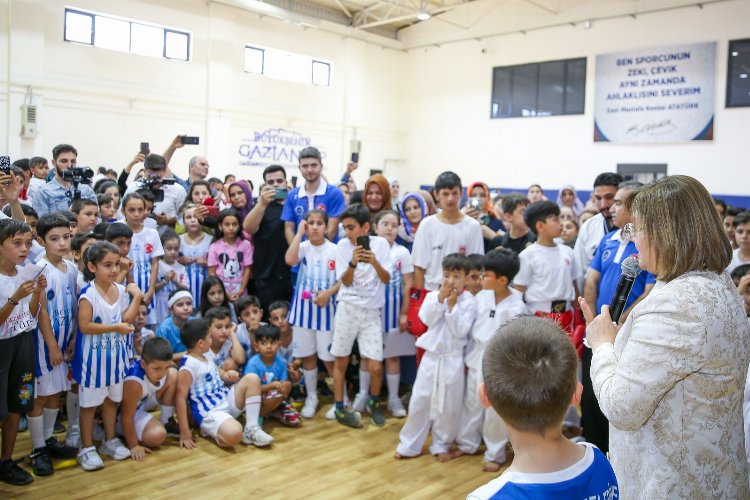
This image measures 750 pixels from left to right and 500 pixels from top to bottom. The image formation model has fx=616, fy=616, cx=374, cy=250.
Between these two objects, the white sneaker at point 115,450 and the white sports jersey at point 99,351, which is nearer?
the white sports jersey at point 99,351

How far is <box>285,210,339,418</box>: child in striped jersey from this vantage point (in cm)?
465

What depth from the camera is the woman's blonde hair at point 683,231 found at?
1.62m

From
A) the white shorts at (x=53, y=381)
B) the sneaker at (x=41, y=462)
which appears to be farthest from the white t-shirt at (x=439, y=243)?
the sneaker at (x=41, y=462)

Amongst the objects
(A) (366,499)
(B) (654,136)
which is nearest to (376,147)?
(B) (654,136)

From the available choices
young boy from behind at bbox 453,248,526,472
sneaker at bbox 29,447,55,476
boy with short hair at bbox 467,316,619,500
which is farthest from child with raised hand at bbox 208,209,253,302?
boy with short hair at bbox 467,316,619,500

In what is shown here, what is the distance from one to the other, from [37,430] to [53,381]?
0.28 metres

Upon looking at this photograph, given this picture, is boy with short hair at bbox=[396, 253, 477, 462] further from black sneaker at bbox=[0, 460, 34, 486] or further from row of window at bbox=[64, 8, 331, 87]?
row of window at bbox=[64, 8, 331, 87]

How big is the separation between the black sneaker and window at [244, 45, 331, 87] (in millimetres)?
11197

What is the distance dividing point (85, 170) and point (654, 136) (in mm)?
10400

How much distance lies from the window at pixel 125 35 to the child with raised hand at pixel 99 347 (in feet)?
28.8

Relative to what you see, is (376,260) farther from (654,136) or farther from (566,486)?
(654,136)

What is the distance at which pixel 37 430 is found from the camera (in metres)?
3.52

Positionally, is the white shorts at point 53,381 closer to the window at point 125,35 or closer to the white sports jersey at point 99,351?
the white sports jersey at point 99,351

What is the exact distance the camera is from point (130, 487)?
3.34 meters
